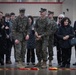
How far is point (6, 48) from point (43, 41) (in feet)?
7.49

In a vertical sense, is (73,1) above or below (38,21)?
above

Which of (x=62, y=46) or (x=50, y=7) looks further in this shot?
(x=50, y=7)

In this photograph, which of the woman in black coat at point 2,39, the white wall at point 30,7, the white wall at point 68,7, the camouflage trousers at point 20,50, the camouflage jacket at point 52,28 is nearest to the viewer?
the camouflage trousers at point 20,50

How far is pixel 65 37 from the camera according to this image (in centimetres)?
1414

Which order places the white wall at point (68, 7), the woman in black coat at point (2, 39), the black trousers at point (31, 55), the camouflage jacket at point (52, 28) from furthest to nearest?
the white wall at point (68, 7), the black trousers at point (31, 55), the woman in black coat at point (2, 39), the camouflage jacket at point (52, 28)

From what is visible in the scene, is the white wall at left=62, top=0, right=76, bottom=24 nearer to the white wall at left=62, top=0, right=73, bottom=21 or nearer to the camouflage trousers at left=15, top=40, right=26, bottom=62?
the white wall at left=62, top=0, right=73, bottom=21

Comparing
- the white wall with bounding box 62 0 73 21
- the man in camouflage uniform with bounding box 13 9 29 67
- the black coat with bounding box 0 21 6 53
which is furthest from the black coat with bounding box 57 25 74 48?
the white wall with bounding box 62 0 73 21

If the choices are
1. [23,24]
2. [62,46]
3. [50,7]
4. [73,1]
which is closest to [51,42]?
[62,46]

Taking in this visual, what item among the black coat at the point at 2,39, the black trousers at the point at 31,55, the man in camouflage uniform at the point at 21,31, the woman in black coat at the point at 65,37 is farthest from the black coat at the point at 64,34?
the black coat at the point at 2,39

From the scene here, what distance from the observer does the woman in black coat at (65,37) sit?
14188 millimetres

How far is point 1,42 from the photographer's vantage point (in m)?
15.1

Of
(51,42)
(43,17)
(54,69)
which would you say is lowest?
(54,69)

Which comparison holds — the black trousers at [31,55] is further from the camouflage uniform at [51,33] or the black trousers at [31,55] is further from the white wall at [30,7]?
the white wall at [30,7]

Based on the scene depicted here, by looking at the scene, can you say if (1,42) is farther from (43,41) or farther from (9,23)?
(43,41)
